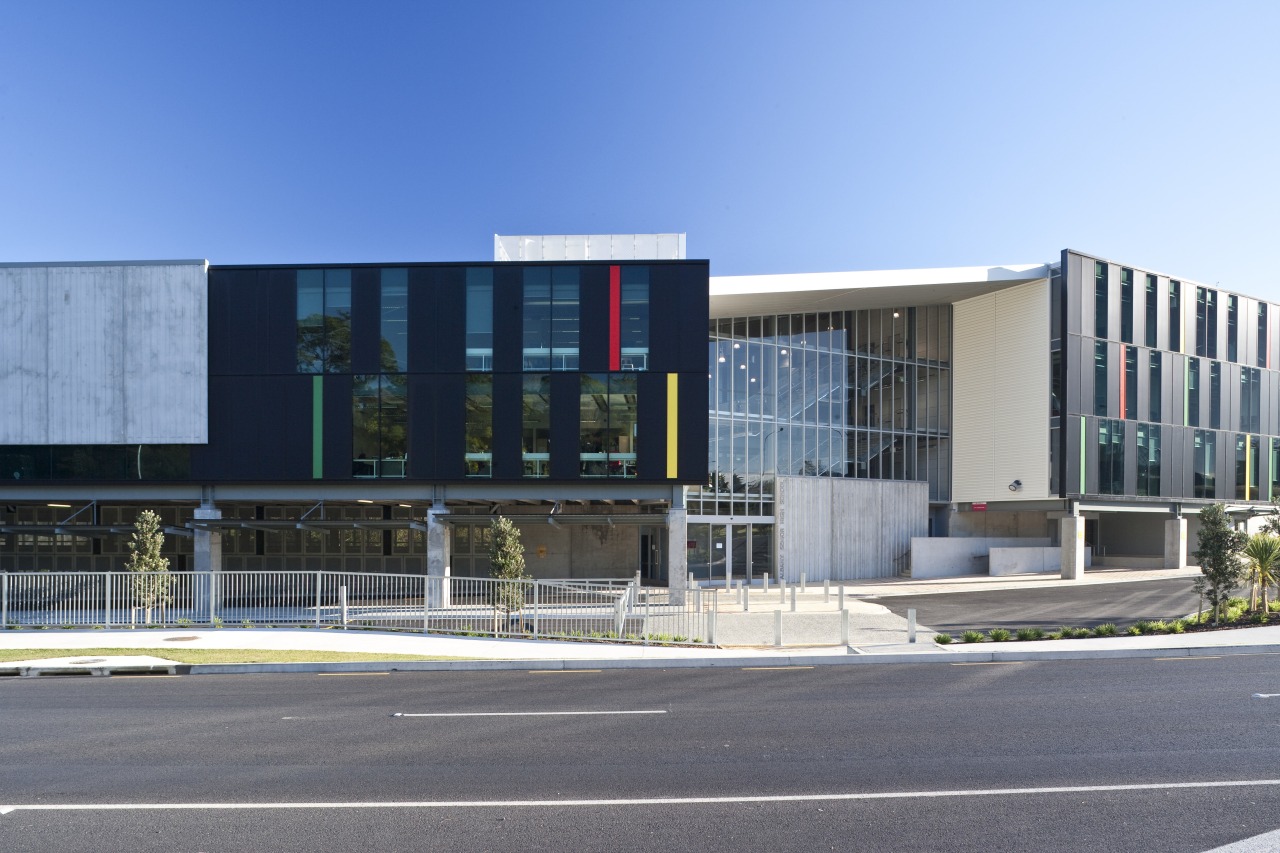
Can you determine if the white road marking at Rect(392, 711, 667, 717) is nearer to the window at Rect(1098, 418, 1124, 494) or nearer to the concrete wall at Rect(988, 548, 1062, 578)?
the concrete wall at Rect(988, 548, 1062, 578)

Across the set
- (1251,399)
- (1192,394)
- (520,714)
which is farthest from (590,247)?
(1251,399)

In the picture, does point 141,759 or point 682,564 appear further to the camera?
point 682,564

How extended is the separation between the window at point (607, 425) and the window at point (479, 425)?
3.20 meters

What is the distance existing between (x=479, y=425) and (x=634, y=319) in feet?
21.7

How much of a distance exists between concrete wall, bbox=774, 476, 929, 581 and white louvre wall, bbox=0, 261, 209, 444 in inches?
969

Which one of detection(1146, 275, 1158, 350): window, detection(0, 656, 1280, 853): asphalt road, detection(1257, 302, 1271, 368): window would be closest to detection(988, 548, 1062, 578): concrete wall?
detection(1146, 275, 1158, 350): window

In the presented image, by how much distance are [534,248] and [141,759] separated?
25.9 metres

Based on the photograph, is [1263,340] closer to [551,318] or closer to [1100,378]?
[1100,378]

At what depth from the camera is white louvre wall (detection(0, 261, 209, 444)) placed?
27156 millimetres

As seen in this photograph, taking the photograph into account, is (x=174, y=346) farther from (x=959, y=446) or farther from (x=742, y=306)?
(x=959, y=446)

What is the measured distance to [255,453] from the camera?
89.6ft

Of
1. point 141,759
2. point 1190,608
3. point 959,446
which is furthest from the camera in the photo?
point 959,446

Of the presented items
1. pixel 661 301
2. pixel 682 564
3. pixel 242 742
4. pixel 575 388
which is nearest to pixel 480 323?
pixel 575 388

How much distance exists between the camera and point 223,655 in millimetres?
15484
